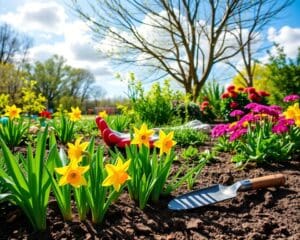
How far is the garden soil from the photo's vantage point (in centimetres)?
149

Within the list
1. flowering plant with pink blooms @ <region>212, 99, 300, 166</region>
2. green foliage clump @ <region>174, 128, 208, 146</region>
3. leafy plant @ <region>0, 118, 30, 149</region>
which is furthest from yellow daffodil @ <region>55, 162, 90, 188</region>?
green foliage clump @ <region>174, 128, 208, 146</region>

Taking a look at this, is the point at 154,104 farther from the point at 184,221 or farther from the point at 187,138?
the point at 184,221

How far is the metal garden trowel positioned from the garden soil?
0.04m

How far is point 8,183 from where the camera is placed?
1.40 m

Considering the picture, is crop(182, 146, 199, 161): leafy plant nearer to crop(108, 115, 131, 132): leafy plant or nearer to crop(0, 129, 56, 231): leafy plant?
crop(0, 129, 56, 231): leafy plant

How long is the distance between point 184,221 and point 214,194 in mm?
362

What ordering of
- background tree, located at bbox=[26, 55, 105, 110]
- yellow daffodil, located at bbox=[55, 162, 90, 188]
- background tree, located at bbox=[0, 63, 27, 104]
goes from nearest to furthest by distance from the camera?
yellow daffodil, located at bbox=[55, 162, 90, 188] < background tree, located at bbox=[0, 63, 27, 104] < background tree, located at bbox=[26, 55, 105, 110]

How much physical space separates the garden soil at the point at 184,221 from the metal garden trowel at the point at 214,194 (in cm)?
4

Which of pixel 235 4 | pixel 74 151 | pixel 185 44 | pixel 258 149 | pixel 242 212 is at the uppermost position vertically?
pixel 235 4

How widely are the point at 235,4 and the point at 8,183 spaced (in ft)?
42.5

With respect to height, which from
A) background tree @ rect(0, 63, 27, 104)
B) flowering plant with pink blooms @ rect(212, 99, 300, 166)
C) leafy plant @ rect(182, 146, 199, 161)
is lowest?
leafy plant @ rect(182, 146, 199, 161)

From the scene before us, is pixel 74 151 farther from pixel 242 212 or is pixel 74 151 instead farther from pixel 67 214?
pixel 242 212

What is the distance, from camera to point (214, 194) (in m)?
1.93

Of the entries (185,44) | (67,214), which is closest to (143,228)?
(67,214)
